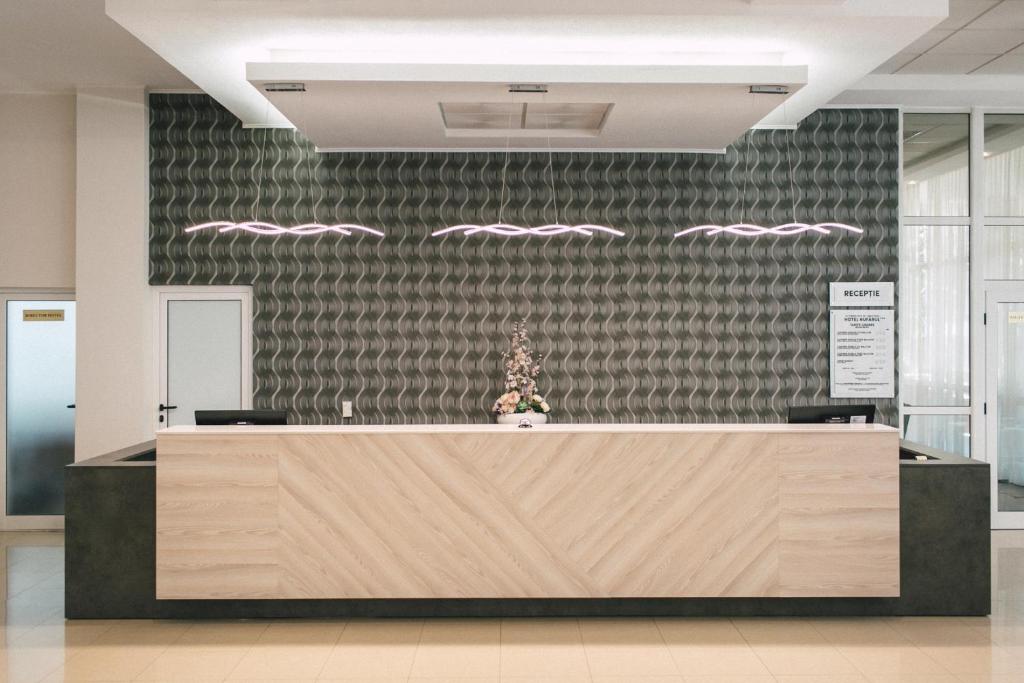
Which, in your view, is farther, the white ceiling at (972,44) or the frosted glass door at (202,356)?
the frosted glass door at (202,356)

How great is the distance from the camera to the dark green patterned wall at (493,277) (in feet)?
24.7

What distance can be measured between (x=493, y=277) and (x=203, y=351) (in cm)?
275

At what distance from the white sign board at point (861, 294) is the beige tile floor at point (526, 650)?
9.97 feet

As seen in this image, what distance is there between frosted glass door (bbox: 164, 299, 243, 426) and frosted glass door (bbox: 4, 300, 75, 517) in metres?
1.04

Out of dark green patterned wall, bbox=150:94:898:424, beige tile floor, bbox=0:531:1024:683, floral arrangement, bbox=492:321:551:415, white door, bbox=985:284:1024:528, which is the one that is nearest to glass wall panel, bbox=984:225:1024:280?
white door, bbox=985:284:1024:528

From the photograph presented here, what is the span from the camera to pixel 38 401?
25.7 feet

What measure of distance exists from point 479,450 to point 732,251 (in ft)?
12.5

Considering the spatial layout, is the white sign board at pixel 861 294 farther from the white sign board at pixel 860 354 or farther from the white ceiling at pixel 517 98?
the white ceiling at pixel 517 98

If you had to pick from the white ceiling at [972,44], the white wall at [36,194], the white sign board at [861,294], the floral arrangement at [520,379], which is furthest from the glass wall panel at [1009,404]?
the white wall at [36,194]

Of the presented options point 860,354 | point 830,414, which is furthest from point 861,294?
point 830,414

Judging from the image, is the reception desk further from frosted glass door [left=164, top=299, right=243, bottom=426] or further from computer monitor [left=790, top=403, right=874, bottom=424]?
frosted glass door [left=164, top=299, right=243, bottom=426]

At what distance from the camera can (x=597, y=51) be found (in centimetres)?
561

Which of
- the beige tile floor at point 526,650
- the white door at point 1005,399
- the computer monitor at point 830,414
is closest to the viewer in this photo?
the beige tile floor at point 526,650

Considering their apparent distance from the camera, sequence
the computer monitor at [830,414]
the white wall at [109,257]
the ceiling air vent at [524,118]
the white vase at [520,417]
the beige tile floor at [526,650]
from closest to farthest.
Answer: the beige tile floor at [526,650], the computer monitor at [830,414], the ceiling air vent at [524,118], the white vase at [520,417], the white wall at [109,257]
